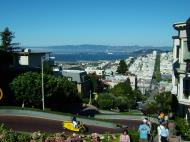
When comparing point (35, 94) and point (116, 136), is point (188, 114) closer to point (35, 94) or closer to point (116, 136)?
point (116, 136)

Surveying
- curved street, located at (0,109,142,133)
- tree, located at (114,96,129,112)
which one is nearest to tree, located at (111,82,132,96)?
tree, located at (114,96,129,112)

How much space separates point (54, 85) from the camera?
215 feet

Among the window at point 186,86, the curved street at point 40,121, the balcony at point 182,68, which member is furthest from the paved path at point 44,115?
the balcony at point 182,68

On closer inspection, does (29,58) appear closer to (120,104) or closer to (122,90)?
(120,104)

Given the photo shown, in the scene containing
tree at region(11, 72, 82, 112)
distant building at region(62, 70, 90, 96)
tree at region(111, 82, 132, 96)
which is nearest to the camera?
tree at region(11, 72, 82, 112)

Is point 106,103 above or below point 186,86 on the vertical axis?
below

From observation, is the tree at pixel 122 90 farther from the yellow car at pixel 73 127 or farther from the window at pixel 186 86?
the yellow car at pixel 73 127

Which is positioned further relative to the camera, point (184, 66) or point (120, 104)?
point (120, 104)

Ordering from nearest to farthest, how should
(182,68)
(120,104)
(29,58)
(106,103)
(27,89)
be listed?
(182,68) → (27,89) → (106,103) → (120,104) → (29,58)

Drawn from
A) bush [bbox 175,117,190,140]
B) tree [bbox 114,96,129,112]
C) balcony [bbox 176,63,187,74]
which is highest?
balcony [bbox 176,63,187,74]

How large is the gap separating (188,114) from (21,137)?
2163 centimetres

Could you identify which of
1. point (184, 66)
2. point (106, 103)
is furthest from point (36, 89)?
point (106, 103)

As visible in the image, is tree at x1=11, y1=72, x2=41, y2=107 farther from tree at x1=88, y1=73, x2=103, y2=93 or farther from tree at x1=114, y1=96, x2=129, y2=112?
tree at x1=88, y1=73, x2=103, y2=93

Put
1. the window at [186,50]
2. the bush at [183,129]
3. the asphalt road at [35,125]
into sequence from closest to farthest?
the bush at [183,129]
the asphalt road at [35,125]
the window at [186,50]
